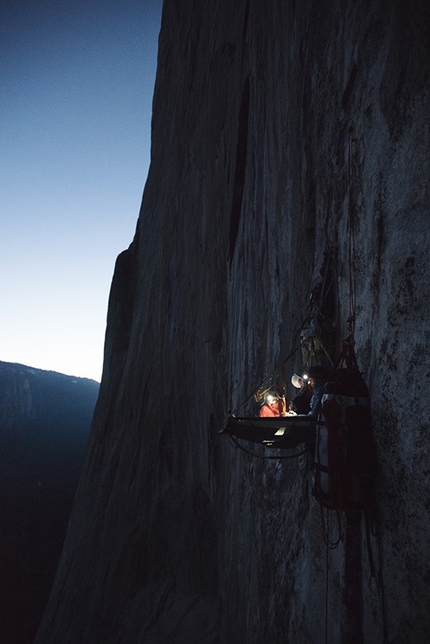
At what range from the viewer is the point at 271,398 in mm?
4781

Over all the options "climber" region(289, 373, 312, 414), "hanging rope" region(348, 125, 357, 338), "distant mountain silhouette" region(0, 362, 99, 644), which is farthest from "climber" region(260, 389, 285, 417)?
"distant mountain silhouette" region(0, 362, 99, 644)

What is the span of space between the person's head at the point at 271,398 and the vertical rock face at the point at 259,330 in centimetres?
42

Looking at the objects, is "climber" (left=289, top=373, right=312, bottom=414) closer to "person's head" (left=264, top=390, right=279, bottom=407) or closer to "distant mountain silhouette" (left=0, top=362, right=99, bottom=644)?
"person's head" (left=264, top=390, right=279, bottom=407)

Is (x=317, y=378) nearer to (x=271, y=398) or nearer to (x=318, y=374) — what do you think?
(x=318, y=374)

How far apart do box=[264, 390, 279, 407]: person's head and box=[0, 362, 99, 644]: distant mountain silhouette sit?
26564 mm

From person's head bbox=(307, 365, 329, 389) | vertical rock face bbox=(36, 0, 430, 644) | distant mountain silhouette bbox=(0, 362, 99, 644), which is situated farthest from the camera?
distant mountain silhouette bbox=(0, 362, 99, 644)

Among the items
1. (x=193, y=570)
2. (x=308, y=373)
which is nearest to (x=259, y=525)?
(x=308, y=373)

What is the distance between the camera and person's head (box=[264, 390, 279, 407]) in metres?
4.75

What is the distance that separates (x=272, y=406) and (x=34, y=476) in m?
47.9

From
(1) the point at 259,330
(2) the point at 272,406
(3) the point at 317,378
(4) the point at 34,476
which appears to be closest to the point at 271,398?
(2) the point at 272,406

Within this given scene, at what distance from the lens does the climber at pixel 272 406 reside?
4.70 metres

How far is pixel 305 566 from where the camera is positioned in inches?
143

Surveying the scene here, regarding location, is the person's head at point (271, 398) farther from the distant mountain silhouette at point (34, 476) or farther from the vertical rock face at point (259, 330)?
the distant mountain silhouette at point (34, 476)

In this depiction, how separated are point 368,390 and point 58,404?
70474 millimetres
